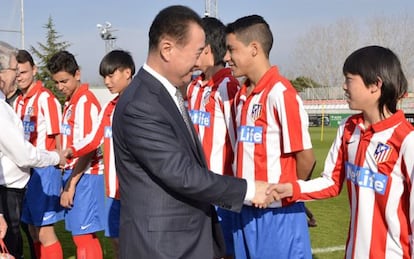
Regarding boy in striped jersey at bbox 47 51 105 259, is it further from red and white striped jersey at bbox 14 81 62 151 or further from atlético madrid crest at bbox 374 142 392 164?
atlético madrid crest at bbox 374 142 392 164

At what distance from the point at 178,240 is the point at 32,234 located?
3589 millimetres

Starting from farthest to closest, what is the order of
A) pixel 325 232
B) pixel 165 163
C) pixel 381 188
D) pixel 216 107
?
pixel 325 232 < pixel 216 107 < pixel 381 188 < pixel 165 163

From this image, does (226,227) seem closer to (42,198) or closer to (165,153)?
(165,153)

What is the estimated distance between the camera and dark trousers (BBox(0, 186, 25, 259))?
3.94 meters

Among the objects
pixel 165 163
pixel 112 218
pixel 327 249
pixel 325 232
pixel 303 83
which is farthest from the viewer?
pixel 303 83

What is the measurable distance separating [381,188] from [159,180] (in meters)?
1.12

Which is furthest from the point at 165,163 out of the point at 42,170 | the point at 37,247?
the point at 37,247

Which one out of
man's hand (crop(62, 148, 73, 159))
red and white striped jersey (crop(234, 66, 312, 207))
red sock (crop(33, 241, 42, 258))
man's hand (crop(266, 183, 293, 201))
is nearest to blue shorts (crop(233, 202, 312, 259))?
red and white striped jersey (crop(234, 66, 312, 207))

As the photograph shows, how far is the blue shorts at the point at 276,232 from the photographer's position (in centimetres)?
333

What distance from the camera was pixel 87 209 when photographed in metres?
5.13

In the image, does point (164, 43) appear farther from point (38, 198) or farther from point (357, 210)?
point (38, 198)

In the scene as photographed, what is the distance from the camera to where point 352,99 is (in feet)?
9.17

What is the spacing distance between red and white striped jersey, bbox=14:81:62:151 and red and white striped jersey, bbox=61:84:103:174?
11 centimetres

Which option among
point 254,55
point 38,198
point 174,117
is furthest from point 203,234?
point 38,198
